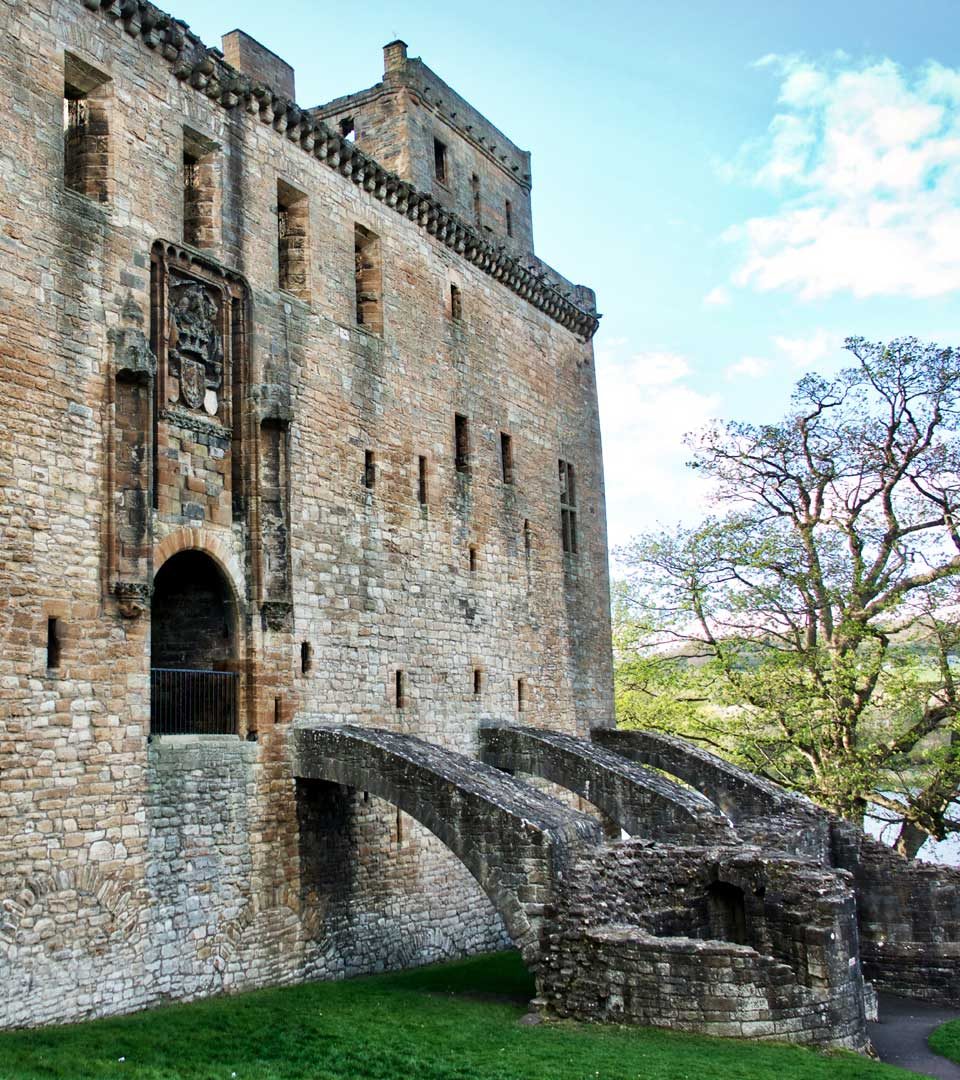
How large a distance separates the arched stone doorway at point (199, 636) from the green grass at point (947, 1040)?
939cm

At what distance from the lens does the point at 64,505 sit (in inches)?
473

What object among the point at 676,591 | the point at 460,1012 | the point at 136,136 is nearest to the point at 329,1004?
the point at 460,1012

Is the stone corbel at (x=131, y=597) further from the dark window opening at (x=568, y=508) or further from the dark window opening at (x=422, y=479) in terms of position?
the dark window opening at (x=568, y=508)

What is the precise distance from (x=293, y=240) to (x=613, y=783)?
9.51m

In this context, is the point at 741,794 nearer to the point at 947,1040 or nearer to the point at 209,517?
the point at 947,1040

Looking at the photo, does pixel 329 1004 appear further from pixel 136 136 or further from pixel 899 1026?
pixel 136 136

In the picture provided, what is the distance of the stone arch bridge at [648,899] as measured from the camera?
11.6 metres

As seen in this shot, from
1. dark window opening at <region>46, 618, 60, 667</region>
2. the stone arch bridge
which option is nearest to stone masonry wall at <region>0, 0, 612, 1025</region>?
dark window opening at <region>46, 618, 60, 667</region>

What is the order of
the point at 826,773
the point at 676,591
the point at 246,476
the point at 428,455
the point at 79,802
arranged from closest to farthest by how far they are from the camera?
the point at 79,802, the point at 246,476, the point at 428,455, the point at 826,773, the point at 676,591

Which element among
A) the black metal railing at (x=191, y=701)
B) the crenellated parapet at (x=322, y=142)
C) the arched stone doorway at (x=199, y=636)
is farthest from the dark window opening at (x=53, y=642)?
the crenellated parapet at (x=322, y=142)

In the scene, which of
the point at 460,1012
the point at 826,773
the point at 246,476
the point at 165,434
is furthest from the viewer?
the point at 826,773

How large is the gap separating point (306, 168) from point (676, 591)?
1454 centimetres

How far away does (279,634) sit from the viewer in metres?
14.7

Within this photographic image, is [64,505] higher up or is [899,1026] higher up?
[64,505]
